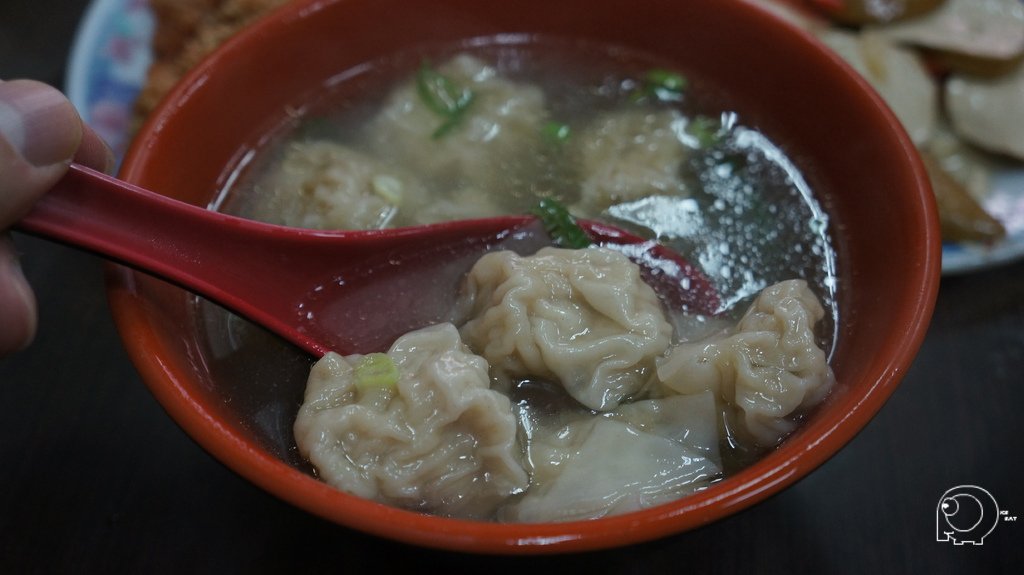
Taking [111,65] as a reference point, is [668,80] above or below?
above

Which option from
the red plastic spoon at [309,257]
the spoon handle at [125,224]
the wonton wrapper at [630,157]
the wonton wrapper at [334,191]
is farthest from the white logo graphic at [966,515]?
the spoon handle at [125,224]

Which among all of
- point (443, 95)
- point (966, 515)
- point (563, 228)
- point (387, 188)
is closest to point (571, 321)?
point (563, 228)

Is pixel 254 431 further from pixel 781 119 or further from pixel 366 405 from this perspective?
pixel 781 119

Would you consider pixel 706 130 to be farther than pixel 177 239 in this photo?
Yes

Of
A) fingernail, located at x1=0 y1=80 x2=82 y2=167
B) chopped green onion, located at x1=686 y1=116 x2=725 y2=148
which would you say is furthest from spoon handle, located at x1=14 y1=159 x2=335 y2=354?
chopped green onion, located at x1=686 y1=116 x2=725 y2=148

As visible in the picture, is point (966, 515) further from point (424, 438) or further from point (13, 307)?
point (13, 307)

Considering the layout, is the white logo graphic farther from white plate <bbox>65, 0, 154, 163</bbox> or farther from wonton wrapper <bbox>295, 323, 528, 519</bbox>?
white plate <bbox>65, 0, 154, 163</bbox>
